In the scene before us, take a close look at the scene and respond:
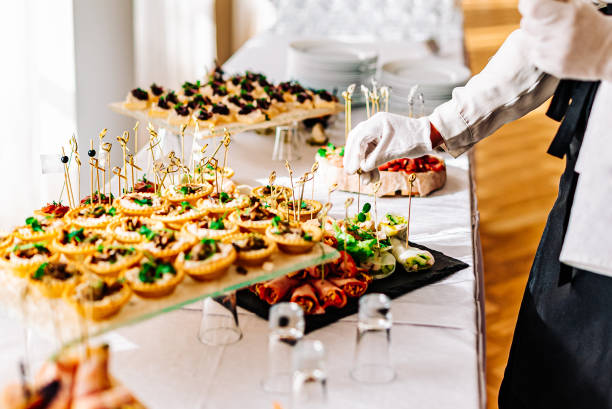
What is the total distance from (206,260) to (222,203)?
1.33 feet

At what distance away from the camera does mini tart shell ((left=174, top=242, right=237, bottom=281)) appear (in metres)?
1.36

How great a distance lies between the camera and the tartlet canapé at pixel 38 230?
1.52 m

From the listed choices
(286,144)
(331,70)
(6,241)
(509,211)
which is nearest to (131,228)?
(6,241)

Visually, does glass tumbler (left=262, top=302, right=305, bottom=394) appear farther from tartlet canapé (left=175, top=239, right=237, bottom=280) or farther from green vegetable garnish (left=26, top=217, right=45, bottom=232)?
green vegetable garnish (left=26, top=217, right=45, bottom=232)

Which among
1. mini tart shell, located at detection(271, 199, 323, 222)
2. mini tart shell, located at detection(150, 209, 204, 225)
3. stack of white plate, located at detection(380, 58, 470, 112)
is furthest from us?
stack of white plate, located at detection(380, 58, 470, 112)

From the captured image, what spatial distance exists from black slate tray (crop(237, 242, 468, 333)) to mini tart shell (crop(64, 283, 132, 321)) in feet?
1.20

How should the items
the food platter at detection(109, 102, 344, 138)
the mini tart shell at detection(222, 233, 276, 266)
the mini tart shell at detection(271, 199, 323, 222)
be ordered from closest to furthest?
the mini tart shell at detection(222, 233, 276, 266) < the mini tart shell at detection(271, 199, 323, 222) < the food platter at detection(109, 102, 344, 138)

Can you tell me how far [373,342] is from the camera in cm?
134

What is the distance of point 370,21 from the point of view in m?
4.54

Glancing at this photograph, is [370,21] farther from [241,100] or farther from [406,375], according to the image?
[406,375]

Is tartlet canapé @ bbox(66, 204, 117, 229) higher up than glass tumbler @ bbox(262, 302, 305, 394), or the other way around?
tartlet canapé @ bbox(66, 204, 117, 229)

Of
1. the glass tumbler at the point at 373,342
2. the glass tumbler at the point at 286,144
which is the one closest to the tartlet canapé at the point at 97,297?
the glass tumbler at the point at 373,342

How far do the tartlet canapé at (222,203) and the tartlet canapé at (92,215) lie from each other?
220 mm

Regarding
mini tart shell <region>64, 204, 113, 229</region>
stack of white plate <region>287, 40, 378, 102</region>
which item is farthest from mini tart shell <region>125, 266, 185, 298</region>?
stack of white plate <region>287, 40, 378, 102</region>
